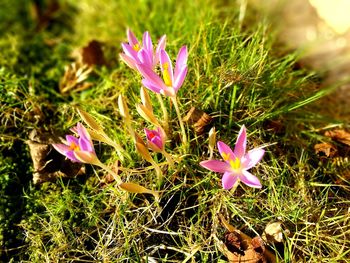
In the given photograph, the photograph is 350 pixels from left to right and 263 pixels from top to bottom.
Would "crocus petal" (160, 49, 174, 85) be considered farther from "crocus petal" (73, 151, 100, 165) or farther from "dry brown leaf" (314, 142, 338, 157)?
"dry brown leaf" (314, 142, 338, 157)

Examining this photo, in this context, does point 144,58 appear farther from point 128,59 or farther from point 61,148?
point 61,148

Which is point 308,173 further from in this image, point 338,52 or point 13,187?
point 13,187

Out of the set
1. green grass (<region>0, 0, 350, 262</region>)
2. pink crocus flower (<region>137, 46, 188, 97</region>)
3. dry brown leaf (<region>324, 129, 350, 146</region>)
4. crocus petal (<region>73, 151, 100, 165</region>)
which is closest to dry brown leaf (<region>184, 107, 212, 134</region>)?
green grass (<region>0, 0, 350, 262</region>)

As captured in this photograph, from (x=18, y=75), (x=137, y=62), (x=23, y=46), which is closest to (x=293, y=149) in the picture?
(x=137, y=62)

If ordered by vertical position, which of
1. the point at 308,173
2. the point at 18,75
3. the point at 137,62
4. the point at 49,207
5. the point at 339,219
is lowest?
the point at 49,207

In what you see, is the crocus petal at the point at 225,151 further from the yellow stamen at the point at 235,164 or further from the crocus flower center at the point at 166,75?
the crocus flower center at the point at 166,75

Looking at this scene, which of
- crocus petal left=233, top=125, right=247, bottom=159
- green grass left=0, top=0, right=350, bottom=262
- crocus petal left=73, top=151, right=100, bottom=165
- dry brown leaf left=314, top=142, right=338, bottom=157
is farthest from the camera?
dry brown leaf left=314, top=142, right=338, bottom=157

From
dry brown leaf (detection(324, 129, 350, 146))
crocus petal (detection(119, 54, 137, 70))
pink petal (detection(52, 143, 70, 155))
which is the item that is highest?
crocus petal (detection(119, 54, 137, 70))

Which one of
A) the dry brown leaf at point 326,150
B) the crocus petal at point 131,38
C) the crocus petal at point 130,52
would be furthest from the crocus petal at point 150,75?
the dry brown leaf at point 326,150
